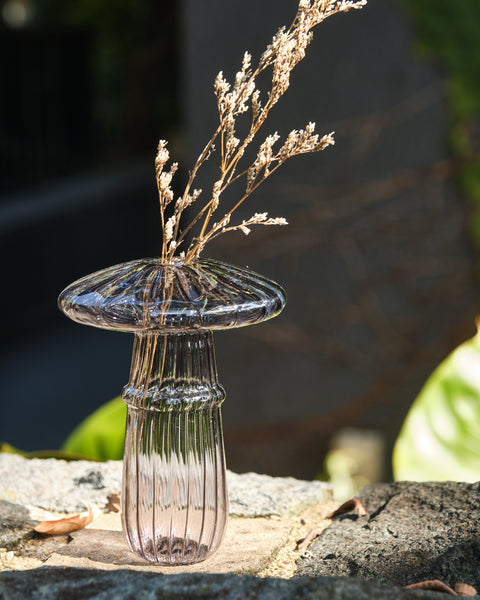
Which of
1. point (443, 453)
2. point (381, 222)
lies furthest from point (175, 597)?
point (381, 222)

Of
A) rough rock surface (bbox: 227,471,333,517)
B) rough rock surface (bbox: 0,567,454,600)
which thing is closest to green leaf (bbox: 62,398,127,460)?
rough rock surface (bbox: 227,471,333,517)

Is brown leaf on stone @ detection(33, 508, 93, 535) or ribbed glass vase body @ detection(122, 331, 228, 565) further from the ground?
ribbed glass vase body @ detection(122, 331, 228, 565)

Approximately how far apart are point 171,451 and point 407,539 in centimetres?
34

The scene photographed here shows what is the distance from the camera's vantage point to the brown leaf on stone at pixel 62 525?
1.16 metres

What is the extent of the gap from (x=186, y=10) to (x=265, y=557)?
2.85 meters

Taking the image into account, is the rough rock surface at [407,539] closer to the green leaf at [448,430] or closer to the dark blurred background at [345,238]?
the green leaf at [448,430]

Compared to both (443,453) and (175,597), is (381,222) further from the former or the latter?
(175,597)

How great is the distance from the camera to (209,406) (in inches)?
42.4

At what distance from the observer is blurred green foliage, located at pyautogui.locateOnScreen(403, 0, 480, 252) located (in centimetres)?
325

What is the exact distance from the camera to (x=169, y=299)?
989 millimetres

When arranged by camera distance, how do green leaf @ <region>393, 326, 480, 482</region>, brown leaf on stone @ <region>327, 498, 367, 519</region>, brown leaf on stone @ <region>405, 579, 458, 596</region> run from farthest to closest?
green leaf @ <region>393, 326, 480, 482</region> → brown leaf on stone @ <region>327, 498, 367, 519</region> → brown leaf on stone @ <region>405, 579, 458, 596</region>

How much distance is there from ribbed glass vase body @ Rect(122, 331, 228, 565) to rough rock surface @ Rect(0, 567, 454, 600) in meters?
0.16

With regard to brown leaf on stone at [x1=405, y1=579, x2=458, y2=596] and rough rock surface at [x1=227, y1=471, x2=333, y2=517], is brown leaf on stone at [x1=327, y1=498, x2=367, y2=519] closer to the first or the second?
rough rock surface at [x1=227, y1=471, x2=333, y2=517]

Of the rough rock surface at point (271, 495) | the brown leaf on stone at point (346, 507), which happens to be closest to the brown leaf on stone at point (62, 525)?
the rough rock surface at point (271, 495)
